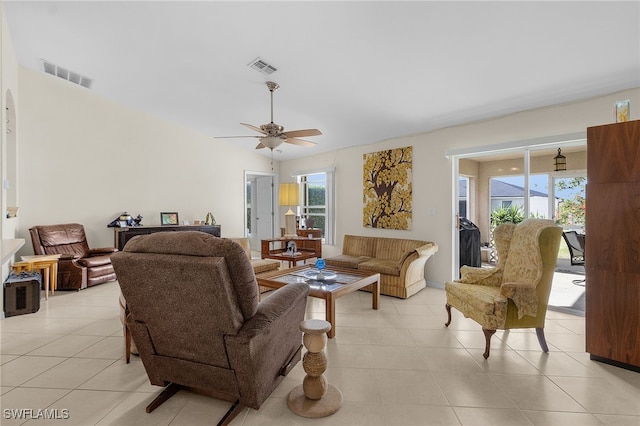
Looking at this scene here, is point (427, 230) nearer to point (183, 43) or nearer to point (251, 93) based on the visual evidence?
point (251, 93)

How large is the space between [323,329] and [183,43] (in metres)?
3.29

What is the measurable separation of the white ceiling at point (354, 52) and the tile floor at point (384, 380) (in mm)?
2589

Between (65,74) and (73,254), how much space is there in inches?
104

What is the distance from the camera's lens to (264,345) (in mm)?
1643

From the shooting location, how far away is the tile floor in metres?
1.77

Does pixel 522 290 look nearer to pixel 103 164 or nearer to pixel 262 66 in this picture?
pixel 262 66

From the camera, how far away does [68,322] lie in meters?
3.22

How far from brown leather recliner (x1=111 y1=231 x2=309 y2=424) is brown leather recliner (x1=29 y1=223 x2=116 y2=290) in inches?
130

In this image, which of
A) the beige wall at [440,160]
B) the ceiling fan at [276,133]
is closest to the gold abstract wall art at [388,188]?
the beige wall at [440,160]

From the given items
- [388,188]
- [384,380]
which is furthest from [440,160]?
[384,380]

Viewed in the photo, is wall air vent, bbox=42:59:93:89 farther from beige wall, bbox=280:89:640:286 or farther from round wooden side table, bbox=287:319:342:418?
round wooden side table, bbox=287:319:342:418

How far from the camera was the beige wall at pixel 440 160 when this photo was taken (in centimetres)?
342

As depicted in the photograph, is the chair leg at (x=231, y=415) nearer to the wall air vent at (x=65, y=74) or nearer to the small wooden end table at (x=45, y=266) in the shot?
the small wooden end table at (x=45, y=266)

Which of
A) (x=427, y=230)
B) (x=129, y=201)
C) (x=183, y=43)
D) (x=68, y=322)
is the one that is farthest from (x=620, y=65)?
(x=129, y=201)
